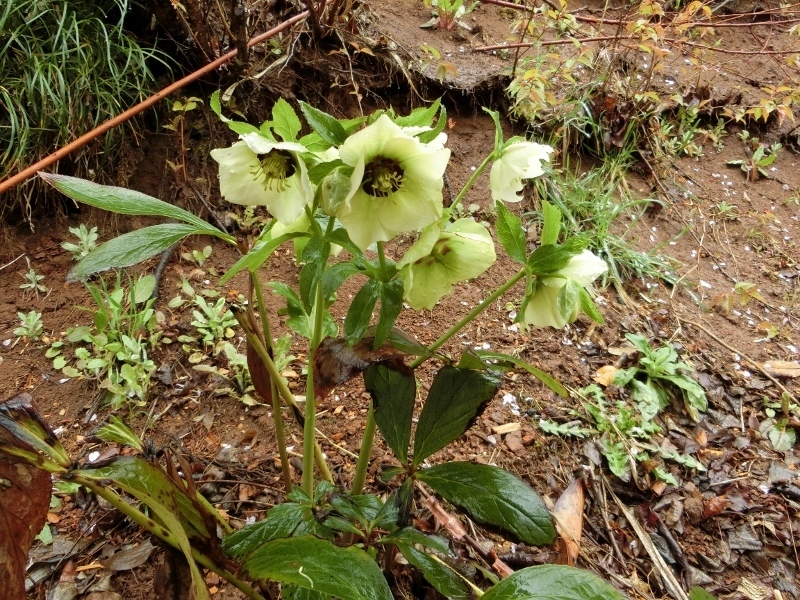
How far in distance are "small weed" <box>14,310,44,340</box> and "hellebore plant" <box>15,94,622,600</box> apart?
81 cm

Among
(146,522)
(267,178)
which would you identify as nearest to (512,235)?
(267,178)

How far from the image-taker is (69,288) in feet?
4.50

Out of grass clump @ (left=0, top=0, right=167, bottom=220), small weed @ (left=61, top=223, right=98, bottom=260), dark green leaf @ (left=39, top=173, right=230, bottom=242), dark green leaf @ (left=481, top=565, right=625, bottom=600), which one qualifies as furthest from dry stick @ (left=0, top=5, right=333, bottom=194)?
dark green leaf @ (left=481, top=565, right=625, bottom=600)

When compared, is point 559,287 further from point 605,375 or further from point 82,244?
point 82,244

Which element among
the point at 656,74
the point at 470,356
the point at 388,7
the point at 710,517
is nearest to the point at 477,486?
the point at 470,356

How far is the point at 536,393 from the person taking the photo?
1312 millimetres

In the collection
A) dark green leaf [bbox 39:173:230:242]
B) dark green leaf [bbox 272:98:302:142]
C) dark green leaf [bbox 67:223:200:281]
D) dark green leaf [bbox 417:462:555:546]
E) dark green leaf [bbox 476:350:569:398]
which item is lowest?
dark green leaf [bbox 417:462:555:546]

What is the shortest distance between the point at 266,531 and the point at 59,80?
1311 millimetres

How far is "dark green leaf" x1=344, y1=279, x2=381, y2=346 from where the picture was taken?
576mm

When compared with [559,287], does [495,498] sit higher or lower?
lower

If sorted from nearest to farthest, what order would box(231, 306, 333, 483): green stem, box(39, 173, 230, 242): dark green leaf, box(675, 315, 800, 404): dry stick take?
box(39, 173, 230, 242): dark green leaf, box(231, 306, 333, 483): green stem, box(675, 315, 800, 404): dry stick

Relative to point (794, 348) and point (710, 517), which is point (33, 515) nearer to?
point (710, 517)

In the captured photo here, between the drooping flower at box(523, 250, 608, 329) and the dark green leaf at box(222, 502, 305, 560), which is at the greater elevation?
the drooping flower at box(523, 250, 608, 329)

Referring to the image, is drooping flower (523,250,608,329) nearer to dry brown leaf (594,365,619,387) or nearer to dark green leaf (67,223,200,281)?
dark green leaf (67,223,200,281)
